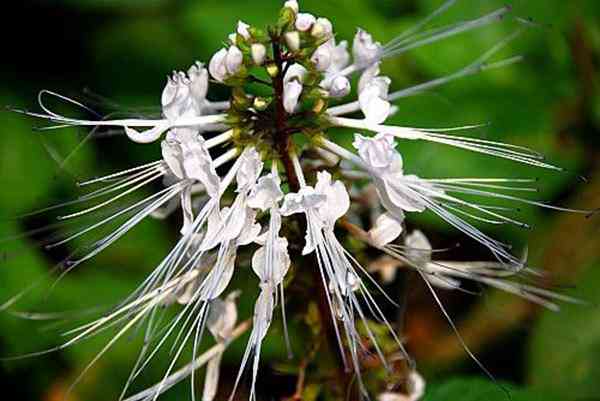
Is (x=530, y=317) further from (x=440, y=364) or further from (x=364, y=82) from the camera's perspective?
(x=364, y=82)

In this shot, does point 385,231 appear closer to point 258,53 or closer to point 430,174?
point 258,53

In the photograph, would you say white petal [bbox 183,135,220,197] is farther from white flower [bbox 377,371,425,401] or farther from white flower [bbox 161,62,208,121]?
white flower [bbox 377,371,425,401]

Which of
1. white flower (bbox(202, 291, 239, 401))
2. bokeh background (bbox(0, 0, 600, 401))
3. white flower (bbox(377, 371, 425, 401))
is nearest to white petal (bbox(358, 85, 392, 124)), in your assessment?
white flower (bbox(202, 291, 239, 401))

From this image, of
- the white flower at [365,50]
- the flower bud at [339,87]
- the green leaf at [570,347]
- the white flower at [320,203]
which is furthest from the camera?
the green leaf at [570,347]

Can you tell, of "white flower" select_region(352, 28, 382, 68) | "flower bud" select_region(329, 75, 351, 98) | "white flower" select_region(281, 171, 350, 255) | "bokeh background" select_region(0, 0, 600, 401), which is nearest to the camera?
"white flower" select_region(281, 171, 350, 255)

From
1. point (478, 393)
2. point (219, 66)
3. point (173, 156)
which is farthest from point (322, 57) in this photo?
point (478, 393)

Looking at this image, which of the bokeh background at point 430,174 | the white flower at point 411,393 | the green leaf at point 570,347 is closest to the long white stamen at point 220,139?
the white flower at point 411,393

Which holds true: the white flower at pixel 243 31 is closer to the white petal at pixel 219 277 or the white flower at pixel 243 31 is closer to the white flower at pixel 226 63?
the white flower at pixel 226 63
